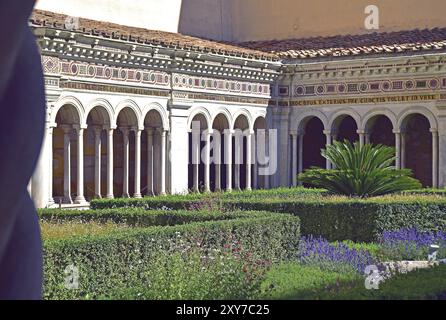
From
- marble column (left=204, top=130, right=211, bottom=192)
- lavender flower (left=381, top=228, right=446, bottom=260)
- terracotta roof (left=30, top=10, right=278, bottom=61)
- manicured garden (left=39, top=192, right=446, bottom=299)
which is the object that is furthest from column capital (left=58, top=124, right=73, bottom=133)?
lavender flower (left=381, top=228, right=446, bottom=260)

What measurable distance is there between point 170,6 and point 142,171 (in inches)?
255

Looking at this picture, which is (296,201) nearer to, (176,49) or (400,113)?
(176,49)

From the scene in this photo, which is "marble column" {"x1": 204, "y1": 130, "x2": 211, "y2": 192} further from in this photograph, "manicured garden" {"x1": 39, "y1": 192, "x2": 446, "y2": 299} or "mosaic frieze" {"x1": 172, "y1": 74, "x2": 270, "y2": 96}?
"manicured garden" {"x1": 39, "y1": 192, "x2": 446, "y2": 299}

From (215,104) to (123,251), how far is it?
17024 millimetres

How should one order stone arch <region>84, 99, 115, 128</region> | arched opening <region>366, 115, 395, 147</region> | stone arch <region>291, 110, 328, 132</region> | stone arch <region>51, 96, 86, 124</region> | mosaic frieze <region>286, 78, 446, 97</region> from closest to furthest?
1. stone arch <region>51, 96, 86, 124</region>
2. stone arch <region>84, 99, 115, 128</region>
3. mosaic frieze <region>286, 78, 446, 97</region>
4. stone arch <region>291, 110, 328, 132</region>
5. arched opening <region>366, 115, 395, 147</region>

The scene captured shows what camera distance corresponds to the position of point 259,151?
29.2 meters

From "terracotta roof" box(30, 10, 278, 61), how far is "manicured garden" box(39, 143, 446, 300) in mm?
5295

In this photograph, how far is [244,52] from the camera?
27594mm

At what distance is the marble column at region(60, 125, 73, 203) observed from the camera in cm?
2252

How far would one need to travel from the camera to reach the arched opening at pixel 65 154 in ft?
Answer: 74.1

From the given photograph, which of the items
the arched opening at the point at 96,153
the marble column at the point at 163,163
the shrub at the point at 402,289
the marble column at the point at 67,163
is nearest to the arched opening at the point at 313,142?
the marble column at the point at 163,163

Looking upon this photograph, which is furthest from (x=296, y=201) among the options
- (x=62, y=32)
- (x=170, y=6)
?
(x=170, y=6)

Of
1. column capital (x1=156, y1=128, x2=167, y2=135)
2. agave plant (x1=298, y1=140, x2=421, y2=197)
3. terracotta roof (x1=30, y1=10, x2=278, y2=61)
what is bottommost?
agave plant (x1=298, y1=140, x2=421, y2=197)
